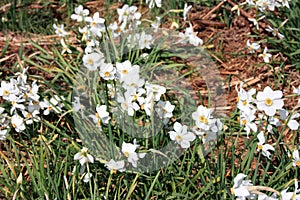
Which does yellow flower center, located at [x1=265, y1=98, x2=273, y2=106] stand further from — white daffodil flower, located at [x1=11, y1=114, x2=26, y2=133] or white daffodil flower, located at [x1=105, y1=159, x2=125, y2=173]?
white daffodil flower, located at [x1=11, y1=114, x2=26, y2=133]

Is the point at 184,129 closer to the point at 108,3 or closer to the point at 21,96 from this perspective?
the point at 21,96

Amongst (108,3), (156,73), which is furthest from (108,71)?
(108,3)

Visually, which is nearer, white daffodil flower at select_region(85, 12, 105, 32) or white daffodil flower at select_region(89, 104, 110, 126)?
white daffodil flower at select_region(89, 104, 110, 126)

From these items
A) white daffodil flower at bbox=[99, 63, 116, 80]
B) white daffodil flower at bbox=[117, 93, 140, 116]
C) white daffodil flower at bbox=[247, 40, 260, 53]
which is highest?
white daffodil flower at bbox=[99, 63, 116, 80]

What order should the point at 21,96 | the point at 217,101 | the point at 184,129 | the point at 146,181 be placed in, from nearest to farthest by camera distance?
the point at 184,129 < the point at 146,181 < the point at 21,96 < the point at 217,101

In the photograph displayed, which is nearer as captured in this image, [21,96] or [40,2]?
[21,96]

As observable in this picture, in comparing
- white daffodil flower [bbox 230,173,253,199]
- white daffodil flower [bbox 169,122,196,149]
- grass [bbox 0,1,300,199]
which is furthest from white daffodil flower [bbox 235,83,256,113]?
white daffodil flower [bbox 230,173,253,199]

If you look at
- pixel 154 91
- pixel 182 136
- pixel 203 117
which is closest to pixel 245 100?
pixel 203 117

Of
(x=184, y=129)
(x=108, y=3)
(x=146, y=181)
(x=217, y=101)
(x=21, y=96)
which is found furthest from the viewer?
(x=108, y=3)
